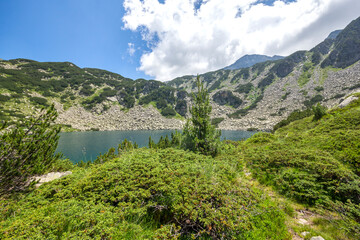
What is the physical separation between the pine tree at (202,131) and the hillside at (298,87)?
94650mm

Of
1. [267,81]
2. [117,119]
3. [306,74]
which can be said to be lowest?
[117,119]

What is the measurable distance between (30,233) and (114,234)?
161cm

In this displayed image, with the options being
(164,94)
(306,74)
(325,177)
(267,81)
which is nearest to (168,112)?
(164,94)

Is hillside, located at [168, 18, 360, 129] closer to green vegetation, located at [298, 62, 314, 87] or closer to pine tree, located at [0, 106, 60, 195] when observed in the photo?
green vegetation, located at [298, 62, 314, 87]

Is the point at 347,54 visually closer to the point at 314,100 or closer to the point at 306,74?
the point at 306,74

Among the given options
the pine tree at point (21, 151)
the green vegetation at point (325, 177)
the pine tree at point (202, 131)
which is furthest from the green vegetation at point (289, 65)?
the pine tree at point (21, 151)

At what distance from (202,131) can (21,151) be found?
452 inches

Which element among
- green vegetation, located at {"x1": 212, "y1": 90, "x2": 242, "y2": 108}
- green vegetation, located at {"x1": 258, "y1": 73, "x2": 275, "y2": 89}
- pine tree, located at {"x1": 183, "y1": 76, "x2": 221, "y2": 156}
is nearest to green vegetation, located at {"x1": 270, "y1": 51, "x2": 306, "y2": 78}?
green vegetation, located at {"x1": 258, "y1": 73, "x2": 275, "y2": 89}

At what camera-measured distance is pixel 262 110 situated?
121 meters

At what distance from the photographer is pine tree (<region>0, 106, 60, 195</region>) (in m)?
5.70

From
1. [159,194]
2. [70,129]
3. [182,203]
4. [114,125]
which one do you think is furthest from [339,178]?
[114,125]

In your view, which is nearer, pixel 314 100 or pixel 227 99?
pixel 314 100

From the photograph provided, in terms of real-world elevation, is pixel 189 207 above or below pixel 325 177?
above

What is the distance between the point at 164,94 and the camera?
165 m
